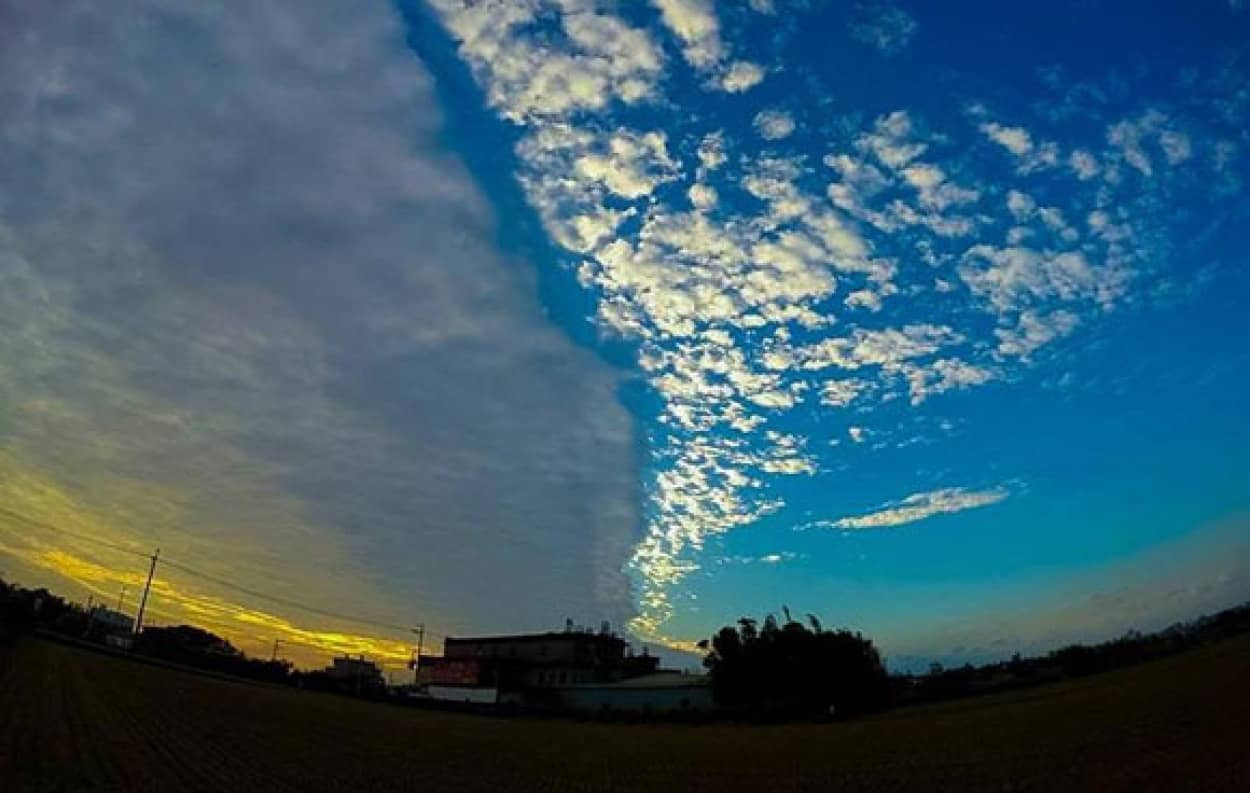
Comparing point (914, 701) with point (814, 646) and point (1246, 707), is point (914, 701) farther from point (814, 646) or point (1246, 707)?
point (1246, 707)

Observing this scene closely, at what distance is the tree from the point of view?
9012 cm

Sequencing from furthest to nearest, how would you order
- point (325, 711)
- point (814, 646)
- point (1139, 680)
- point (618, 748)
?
1. point (814, 646)
2. point (325, 711)
3. point (1139, 680)
4. point (618, 748)

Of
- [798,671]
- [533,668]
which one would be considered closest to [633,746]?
[798,671]

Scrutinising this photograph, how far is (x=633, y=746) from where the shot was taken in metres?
55.7

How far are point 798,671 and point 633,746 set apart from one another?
40867 mm

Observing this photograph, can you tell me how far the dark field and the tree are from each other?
21.1 meters

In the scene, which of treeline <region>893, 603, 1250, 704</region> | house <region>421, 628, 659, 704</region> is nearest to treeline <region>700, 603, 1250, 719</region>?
treeline <region>893, 603, 1250, 704</region>

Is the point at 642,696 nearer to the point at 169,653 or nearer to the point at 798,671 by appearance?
the point at 798,671

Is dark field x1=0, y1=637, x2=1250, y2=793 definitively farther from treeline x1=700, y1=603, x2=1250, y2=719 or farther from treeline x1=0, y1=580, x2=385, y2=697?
treeline x1=0, y1=580, x2=385, y2=697

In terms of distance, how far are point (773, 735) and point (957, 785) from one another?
3485 centimetres

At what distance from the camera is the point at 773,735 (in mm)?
63250

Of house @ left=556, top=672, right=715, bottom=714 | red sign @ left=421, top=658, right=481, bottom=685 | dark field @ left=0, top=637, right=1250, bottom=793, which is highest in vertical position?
red sign @ left=421, top=658, right=481, bottom=685

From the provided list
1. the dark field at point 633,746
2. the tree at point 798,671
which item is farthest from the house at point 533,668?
the dark field at point 633,746

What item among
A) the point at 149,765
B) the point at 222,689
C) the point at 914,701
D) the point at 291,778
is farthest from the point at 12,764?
the point at 914,701
